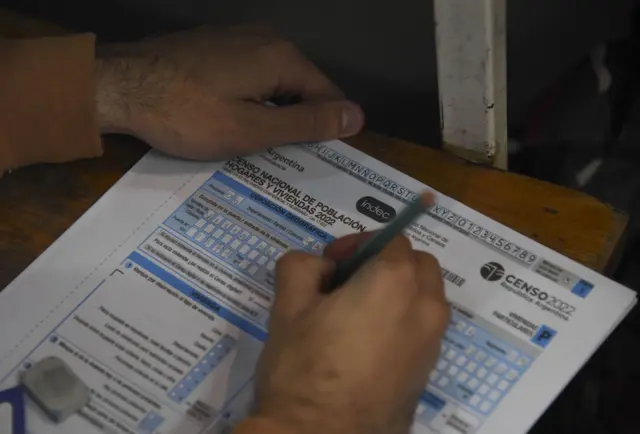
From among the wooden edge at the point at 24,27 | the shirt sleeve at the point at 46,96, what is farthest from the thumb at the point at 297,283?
the wooden edge at the point at 24,27

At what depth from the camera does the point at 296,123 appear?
2.09ft

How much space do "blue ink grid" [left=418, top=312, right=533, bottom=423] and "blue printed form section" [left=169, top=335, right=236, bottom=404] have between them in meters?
0.13

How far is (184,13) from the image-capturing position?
114 centimetres

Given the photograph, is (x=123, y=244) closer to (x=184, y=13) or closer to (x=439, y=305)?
(x=439, y=305)

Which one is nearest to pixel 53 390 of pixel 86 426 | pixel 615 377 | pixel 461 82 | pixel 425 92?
pixel 86 426

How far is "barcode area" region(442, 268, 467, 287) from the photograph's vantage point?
0.57 m

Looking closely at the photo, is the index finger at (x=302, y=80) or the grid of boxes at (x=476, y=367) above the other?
the index finger at (x=302, y=80)

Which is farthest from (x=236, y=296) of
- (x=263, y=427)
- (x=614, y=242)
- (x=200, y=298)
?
(x=614, y=242)

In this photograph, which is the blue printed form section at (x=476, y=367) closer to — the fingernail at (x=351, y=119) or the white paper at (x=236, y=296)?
the white paper at (x=236, y=296)

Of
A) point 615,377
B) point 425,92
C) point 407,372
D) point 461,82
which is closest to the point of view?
point 407,372

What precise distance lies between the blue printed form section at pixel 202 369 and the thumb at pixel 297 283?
51 millimetres

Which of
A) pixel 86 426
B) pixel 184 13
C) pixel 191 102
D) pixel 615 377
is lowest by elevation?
pixel 86 426

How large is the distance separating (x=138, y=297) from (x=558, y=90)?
0.48 meters

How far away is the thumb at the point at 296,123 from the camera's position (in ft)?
2.09
